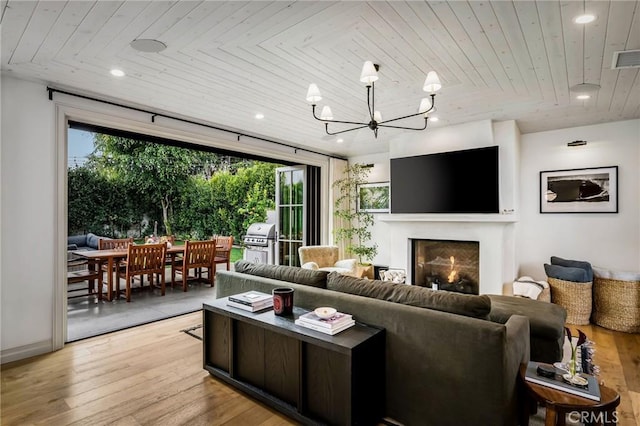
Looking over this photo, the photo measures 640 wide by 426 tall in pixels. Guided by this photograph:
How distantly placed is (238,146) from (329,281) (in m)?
2.86

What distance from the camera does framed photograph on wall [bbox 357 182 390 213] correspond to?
6.07m

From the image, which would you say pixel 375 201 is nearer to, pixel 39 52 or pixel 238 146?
pixel 238 146

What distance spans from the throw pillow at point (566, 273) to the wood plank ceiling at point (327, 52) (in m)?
1.83

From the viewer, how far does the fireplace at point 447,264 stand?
4691 mm

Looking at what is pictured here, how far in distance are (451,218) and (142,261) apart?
4.52 m

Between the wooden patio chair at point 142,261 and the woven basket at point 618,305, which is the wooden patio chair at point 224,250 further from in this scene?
the woven basket at point 618,305

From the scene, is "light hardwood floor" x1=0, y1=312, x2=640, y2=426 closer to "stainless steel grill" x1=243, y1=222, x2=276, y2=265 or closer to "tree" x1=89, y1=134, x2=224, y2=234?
"stainless steel grill" x1=243, y1=222, x2=276, y2=265

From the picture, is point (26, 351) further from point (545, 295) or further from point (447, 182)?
point (545, 295)

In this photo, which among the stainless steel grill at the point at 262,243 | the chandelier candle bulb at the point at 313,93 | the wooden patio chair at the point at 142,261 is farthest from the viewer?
the stainless steel grill at the point at 262,243

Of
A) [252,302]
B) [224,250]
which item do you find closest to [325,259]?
[224,250]

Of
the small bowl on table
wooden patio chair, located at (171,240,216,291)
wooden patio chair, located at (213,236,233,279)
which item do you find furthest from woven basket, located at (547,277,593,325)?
wooden patio chair, located at (213,236,233,279)

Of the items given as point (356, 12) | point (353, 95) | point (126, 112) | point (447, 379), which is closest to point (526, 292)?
point (447, 379)

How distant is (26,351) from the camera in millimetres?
2914

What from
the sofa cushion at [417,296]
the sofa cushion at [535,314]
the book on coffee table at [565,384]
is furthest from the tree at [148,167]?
the book on coffee table at [565,384]
